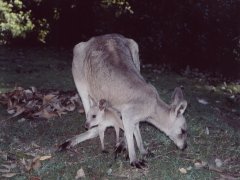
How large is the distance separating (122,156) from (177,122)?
2.63ft

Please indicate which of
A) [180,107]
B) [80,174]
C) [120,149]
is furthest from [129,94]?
[80,174]

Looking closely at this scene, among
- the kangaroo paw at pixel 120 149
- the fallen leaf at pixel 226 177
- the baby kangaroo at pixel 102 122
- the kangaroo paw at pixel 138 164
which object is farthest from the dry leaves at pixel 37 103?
the fallen leaf at pixel 226 177

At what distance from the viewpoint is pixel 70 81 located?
10.5 m

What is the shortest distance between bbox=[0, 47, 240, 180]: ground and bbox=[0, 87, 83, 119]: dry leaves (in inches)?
6.0

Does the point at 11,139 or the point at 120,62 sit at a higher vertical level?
the point at 120,62

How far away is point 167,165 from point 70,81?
4909 millimetres

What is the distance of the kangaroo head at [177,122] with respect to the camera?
20.0ft

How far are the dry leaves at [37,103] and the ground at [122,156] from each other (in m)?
0.15

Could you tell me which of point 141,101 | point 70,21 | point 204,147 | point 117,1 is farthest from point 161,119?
point 70,21

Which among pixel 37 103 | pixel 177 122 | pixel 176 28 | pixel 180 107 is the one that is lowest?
pixel 176 28

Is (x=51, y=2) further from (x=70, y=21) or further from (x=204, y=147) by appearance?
(x=204, y=147)

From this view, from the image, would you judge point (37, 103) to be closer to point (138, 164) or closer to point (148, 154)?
point (148, 154)

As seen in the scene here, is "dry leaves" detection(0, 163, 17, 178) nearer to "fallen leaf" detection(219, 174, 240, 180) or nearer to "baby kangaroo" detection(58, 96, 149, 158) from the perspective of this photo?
"baby kangaroo" detection(58, 96, 149, 158)

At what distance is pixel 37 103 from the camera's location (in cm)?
820
